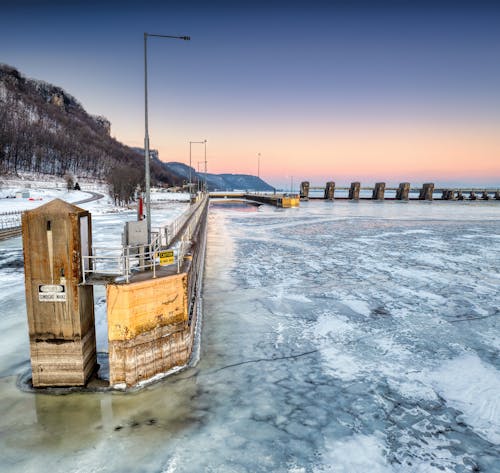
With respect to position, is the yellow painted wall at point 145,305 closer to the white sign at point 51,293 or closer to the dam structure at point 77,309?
the dam structure at point 77,309

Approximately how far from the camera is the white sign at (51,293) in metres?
8.77

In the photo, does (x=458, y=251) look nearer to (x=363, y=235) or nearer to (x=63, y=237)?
(x=363, y=235)

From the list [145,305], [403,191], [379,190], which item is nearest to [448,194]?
[403,191]

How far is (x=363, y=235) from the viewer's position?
117 ft

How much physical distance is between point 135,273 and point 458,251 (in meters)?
25.8

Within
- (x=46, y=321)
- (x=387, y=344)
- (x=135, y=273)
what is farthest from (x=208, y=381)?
(x=387, y=344)

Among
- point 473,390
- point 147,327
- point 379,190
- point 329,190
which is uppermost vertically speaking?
point 379,190

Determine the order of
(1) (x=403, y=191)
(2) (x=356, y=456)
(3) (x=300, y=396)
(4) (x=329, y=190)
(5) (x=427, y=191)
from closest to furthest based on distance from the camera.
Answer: (2) (x=356, y=456) < (3) (x=300, y=396) < (4) (x=329, y=190) < (1) (x=403, y=191) < (5) (x=427, y=191)

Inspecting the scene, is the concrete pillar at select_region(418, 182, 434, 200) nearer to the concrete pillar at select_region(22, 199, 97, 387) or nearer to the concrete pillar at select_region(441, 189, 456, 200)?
the concrete pillar at select_region(441, 189, 456, 200)

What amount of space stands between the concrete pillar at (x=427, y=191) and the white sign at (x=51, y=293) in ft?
405

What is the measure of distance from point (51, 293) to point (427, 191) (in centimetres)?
12480

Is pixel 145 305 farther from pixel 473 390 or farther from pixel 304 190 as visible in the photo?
pixel 304 190

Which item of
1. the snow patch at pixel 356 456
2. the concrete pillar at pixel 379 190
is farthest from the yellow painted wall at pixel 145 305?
the concrete pillar at pixel 379 190

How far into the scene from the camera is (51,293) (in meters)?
8.79
